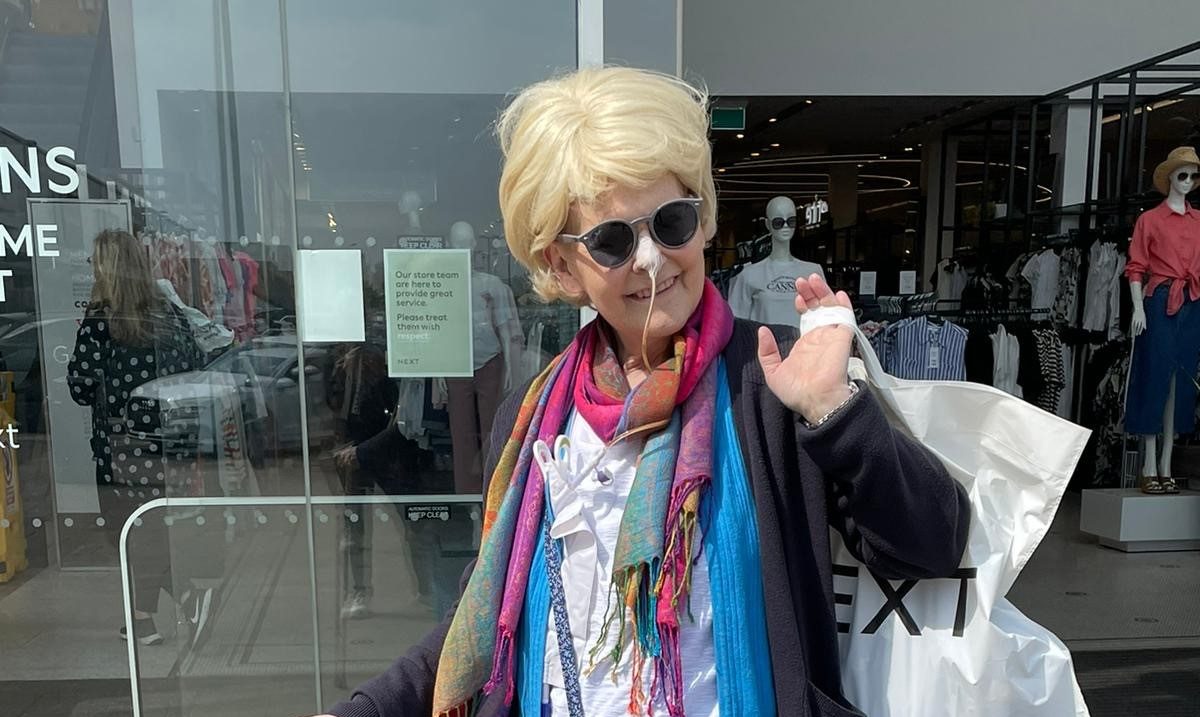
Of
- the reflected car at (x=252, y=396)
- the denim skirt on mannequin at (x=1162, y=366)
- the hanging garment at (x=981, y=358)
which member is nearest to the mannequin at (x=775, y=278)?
the hanging garment at (x=981, y=358)

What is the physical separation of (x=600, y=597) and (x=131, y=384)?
7.99 ft

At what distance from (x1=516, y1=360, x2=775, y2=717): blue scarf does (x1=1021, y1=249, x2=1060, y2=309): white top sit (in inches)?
270

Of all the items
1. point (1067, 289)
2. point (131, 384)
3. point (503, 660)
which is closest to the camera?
point (503, 660)

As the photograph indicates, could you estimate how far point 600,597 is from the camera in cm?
107

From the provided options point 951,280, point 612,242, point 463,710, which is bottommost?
point 463,710

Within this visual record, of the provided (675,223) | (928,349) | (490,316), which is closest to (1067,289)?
(928,349)

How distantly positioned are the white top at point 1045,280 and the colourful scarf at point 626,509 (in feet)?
22.1

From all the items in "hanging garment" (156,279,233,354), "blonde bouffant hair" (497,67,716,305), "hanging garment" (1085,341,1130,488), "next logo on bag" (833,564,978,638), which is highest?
"blonde bouffant hair" (497,67,716,305)

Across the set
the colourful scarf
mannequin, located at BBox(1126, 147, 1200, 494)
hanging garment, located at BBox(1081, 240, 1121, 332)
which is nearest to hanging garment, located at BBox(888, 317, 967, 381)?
mannequin, located at BBox(1126, 147, 1200, 494)

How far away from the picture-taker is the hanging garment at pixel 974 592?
97 centimetres

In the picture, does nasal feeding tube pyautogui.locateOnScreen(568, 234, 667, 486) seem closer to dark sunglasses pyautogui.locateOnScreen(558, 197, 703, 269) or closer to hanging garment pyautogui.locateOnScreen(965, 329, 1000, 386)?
dark sunglasses pyautogui.locateOnScreen(558, 197, 703, 269)

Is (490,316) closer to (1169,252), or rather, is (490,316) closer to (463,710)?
(463,710)

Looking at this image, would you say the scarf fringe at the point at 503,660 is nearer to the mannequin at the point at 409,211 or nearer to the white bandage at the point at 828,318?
the white bandage at the point at 828,318

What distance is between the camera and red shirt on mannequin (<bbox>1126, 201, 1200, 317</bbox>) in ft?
16.3
